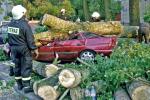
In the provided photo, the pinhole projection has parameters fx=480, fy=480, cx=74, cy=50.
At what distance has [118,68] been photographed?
8852 millimetres

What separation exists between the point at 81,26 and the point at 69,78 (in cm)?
909

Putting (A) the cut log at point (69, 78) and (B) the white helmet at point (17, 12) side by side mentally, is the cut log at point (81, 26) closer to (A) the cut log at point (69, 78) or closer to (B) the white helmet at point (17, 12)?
(B) the white helmet at point (17, 12)

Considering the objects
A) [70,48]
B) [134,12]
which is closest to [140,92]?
[70,48]

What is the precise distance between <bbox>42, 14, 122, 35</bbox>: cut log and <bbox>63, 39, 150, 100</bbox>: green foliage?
6675mm

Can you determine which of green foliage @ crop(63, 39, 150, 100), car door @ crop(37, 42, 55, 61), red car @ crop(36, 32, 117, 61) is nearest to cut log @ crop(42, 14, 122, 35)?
red car @ crop(36, 32, 117, 61)

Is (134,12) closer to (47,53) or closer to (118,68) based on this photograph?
(47,53)

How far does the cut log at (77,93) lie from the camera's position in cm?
868

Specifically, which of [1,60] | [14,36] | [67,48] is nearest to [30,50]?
[14,36]

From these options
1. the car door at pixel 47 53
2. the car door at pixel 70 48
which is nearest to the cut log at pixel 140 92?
the car door at pixel 70 48

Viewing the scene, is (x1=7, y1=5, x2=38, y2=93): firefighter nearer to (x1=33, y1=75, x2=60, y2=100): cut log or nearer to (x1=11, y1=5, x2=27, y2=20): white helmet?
(x1=11, y1=5, x2=27, y2=20): white helmet

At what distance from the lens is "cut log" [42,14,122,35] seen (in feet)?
55.1

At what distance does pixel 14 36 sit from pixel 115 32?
833cm

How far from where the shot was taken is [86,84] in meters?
8.81

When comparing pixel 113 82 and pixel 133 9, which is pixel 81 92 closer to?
pixel 113 82
